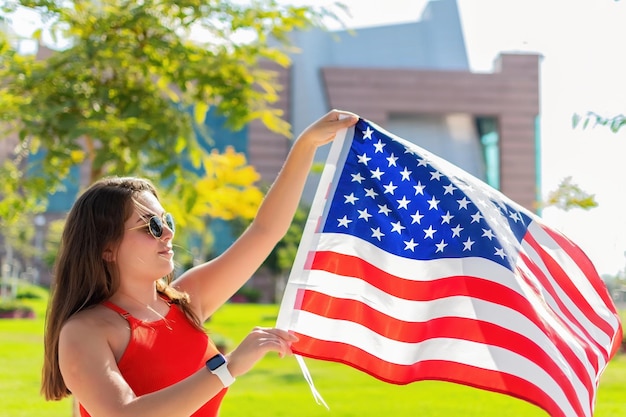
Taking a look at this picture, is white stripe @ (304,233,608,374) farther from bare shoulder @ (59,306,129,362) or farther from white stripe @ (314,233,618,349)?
bare shoulder @ (59,306,129,362)

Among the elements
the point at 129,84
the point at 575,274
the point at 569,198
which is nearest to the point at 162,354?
the point at 575,274

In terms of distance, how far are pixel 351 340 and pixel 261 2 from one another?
3.59 m

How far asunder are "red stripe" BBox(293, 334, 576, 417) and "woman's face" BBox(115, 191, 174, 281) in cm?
39

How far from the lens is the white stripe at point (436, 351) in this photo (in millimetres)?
2000

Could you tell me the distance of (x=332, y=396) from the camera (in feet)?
29.6

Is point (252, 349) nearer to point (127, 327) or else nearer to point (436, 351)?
point (127, 327)

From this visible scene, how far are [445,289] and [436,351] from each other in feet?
0.55

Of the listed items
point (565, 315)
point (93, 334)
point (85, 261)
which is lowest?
point (565, 315)

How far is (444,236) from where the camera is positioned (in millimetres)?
2234

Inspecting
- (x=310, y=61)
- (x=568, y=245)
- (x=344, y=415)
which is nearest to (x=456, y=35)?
(x=310, y=61)

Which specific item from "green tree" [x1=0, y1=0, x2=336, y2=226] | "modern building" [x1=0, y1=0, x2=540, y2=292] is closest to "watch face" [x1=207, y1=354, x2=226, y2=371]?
"green tree" [x1=0, y1=0, x2=336, y2=226]

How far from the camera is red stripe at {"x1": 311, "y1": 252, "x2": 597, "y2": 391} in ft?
6.87

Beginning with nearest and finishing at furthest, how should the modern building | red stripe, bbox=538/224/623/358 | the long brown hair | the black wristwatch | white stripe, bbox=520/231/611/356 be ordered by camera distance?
the black wristwatch, the long brown hair, white stripe, bbox=520/231/611/356, red stripe, bbox=538/224/623/358, the modern building

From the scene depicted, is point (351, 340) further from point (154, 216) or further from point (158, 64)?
point (158, 64)
